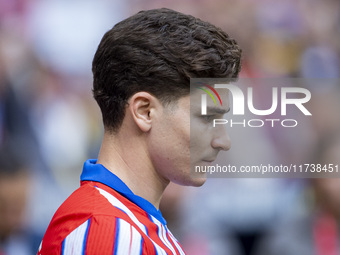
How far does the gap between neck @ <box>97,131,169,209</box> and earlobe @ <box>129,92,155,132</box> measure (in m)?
0.05

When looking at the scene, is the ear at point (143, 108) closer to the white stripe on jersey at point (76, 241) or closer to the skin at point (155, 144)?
the skin at point (155, 144)

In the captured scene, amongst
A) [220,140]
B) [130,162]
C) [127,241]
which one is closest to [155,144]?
[130,162]

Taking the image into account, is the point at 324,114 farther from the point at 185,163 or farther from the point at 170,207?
the point at 185,163

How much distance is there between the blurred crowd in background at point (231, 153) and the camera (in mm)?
3430

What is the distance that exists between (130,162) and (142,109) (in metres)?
0.15

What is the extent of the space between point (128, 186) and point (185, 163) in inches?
6.7

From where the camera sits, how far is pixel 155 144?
152cm

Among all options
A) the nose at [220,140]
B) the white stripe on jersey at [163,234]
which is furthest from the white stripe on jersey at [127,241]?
the nose at [220,140]

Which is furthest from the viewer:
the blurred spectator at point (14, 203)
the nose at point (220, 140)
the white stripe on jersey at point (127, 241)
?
the blurred spectator at point (14, 203)

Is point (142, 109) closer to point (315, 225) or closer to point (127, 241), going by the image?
point (127, 241)

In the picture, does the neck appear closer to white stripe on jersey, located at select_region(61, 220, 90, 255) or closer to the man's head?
the man's head

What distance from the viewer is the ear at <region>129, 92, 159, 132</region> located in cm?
150

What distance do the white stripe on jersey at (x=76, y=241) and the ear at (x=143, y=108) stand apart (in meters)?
0.32

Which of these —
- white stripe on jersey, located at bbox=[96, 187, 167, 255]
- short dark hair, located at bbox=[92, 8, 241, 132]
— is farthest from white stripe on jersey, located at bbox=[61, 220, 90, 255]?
short dark hair, located at bbox=[92, 8, 241, 132]
